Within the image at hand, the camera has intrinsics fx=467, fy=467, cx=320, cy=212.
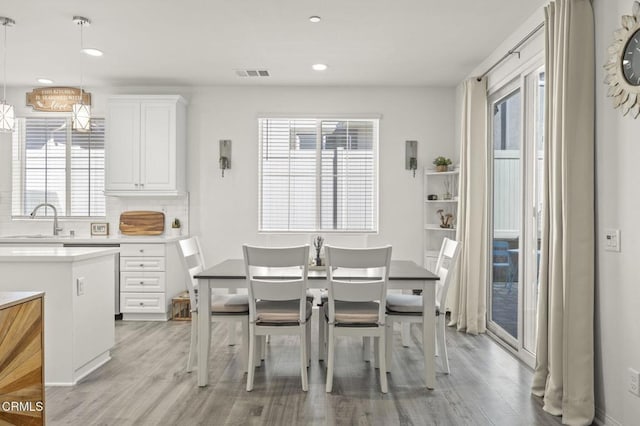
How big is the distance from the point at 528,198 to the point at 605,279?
1.37 metres

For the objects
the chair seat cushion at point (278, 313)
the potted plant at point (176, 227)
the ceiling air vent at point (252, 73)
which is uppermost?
the ceiling air vent at point (252, 73)

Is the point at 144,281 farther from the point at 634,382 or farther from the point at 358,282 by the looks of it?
the point at 634,382

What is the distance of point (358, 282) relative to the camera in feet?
10.4

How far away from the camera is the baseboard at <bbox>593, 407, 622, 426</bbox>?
256 cm

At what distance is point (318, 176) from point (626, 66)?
153 inches

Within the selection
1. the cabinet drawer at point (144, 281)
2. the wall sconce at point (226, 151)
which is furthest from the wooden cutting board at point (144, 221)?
the wall sconce at point (226, 151)

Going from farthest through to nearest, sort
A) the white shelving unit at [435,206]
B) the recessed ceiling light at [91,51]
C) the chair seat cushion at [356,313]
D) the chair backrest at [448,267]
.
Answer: the white shelving unit at [435,206], the recessed ceiling light at [91,51], the chair backrest at [448,267], the chair seat cushion at [356,313]

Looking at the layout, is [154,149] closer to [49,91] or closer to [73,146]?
[73,146]

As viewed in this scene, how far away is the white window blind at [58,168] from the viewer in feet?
19.6

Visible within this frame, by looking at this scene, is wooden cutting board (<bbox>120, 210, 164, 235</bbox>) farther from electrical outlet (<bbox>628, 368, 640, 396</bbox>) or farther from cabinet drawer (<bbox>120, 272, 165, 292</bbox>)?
electrical outlet (<bbox>628, 368, 640, 396</bbox>)

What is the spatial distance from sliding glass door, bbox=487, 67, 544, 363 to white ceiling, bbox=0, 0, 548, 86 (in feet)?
2.02

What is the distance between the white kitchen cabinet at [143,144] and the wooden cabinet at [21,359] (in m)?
3.46

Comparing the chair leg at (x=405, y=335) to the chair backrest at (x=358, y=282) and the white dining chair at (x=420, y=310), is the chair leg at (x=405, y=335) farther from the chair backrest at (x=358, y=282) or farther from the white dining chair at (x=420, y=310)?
the chair backrest at (x=358, y=282)

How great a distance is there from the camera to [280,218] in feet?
19.6
